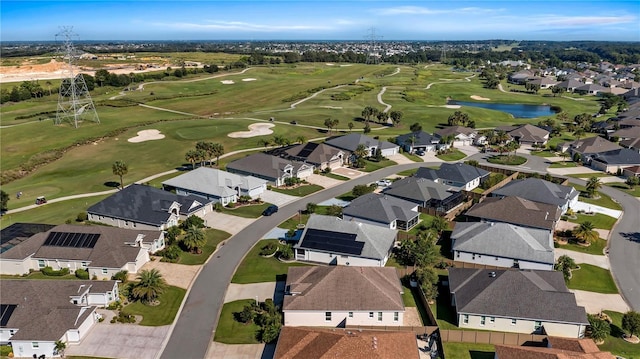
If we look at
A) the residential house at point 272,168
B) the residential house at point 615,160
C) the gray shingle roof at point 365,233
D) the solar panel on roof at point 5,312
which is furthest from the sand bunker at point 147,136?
the residential house at point 615,160

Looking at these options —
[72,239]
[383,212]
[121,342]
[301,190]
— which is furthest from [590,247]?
[72,239]

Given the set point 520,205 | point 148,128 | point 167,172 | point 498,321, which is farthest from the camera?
point 148,128

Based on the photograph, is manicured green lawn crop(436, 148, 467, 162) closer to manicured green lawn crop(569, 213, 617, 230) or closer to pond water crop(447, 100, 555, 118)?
manicured green lawn crop(569, 213, 617, 230)

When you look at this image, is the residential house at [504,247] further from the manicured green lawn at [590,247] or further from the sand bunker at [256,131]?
the sand bunker at [256,131]

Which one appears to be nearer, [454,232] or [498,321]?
[498,321]

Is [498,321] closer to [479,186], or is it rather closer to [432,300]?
[432,300]

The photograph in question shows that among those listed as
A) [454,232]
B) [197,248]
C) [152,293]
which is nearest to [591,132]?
[454,232]
